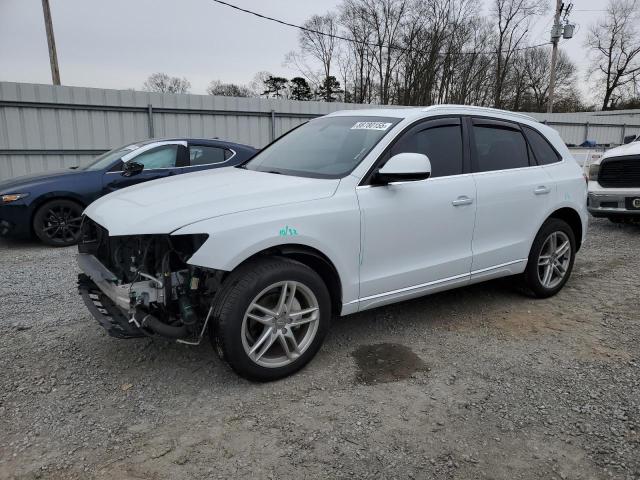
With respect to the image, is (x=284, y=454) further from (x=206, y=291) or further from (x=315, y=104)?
(x=315, y=104)

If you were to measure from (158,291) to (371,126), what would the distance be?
78.8 inches

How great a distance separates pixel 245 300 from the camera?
286 centimetres

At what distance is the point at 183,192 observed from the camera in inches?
127

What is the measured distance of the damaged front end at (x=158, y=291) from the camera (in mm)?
2850

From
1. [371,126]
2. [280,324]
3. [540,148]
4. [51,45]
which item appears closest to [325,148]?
[371,126]

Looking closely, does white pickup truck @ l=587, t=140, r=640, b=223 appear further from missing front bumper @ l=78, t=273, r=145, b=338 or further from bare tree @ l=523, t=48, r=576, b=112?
bare tree @ l=523, t=48, r=576, b=112

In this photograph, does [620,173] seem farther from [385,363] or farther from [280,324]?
[280,324]

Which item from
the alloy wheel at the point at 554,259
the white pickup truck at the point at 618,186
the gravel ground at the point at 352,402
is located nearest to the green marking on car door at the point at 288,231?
the gravel ground at the point at 352,402

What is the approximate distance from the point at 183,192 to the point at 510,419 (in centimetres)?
241

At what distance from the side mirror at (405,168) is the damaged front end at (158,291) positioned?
4.21ft

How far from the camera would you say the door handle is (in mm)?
3810

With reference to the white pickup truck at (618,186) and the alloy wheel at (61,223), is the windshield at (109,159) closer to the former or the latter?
the alloy wheel at (61,223)

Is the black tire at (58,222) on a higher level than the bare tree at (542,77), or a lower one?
lower

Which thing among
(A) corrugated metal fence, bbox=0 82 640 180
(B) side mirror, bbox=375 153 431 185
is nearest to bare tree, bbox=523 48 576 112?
(A) corrugated metal fence, bbox=0 82 640 180
